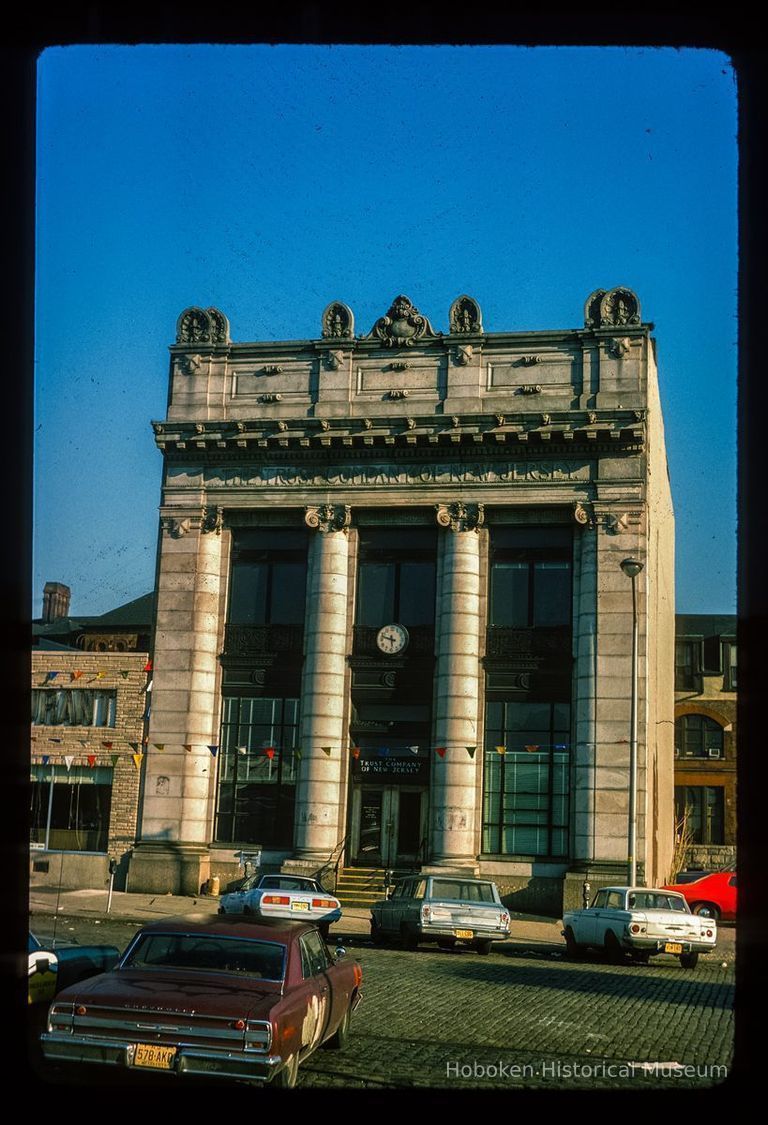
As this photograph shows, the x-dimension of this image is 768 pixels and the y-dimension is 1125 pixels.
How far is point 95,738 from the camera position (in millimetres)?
34312

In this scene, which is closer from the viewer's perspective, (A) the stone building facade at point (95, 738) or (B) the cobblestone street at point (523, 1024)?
(B) the cobblestone street at point (523, 1024)

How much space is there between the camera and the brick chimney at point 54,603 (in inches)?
1417

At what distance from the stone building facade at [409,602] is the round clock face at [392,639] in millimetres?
54

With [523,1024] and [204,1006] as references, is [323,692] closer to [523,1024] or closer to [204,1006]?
[523,1024]

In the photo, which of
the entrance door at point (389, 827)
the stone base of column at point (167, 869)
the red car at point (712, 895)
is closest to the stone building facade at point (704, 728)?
the red car at point (712, 895)

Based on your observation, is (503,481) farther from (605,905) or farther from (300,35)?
(300,35)

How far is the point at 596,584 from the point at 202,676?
35.5ft

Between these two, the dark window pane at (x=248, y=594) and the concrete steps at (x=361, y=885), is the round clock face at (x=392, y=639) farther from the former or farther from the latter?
the concrete steps at (x=361, y=885)

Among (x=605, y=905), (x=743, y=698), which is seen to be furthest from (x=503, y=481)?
(x=743, y=698)

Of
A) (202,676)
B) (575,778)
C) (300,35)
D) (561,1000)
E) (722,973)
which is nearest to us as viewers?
(300,35)

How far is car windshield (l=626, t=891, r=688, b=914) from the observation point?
21.9 metres

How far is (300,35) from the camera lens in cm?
621

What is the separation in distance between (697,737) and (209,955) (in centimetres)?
4299

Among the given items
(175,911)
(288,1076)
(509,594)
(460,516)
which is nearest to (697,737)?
(509,594)
